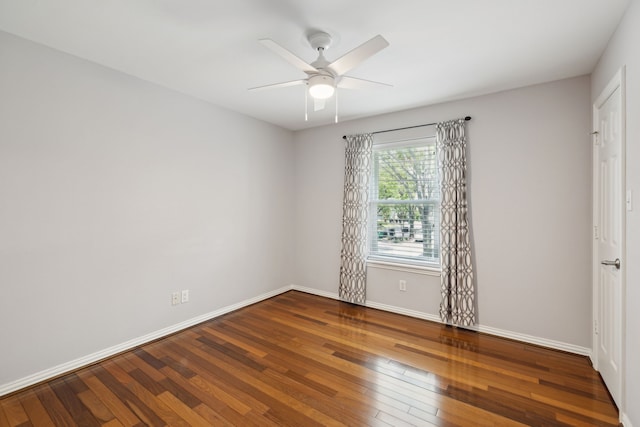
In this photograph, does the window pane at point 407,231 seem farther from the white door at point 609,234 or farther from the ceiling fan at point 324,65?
the ceiling fan at point 324,65

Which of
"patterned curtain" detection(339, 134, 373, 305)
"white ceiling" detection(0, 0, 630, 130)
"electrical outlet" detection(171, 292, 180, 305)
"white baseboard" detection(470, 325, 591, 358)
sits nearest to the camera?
"white ceiling" detection(0, 0, 630, 130)

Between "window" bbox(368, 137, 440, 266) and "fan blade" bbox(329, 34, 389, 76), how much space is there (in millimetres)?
1953

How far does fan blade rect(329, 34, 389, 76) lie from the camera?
5.51 feet

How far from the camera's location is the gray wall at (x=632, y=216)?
1.62 meters

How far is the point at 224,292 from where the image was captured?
12.0ft

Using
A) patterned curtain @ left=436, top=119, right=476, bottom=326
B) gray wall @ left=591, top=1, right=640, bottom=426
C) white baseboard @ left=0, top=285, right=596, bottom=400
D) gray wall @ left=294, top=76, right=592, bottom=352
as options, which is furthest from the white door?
patterned curtain @ left=436, top=119, right=476, bottom=326

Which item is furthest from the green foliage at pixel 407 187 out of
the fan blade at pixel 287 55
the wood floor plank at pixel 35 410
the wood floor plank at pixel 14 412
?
the wood floor plank at pixel 14 412

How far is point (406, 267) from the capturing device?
12.0 ft

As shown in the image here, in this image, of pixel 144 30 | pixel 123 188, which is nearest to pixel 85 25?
pixel 144 30

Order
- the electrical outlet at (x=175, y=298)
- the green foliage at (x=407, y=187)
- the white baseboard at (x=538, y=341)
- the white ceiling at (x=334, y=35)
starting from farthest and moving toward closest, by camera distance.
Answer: the green foliage at (x=407, y=187)
the electrical outlet at (x=175, y=298)
the white baseboard at (x=538, y=341)
the white ceiling at (x=334, y=35)

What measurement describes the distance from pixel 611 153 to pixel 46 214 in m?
4.24

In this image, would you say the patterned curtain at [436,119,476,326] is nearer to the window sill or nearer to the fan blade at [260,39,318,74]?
the window sill

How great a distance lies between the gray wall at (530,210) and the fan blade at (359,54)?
1915mm

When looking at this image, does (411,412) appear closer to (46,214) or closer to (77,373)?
(77,373)
